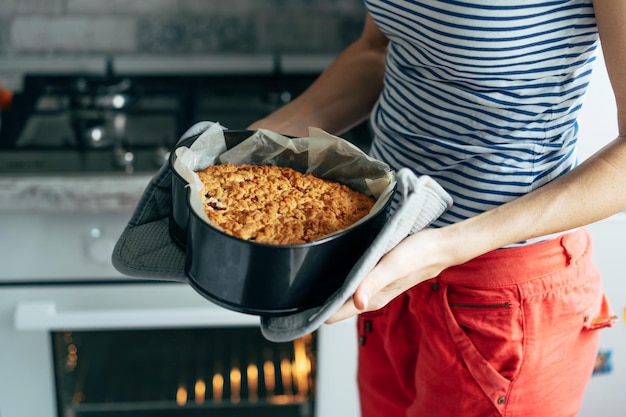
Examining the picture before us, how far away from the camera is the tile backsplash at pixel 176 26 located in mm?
1690

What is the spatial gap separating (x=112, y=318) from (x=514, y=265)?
763 mm

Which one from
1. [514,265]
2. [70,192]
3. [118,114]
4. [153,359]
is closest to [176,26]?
[118,114]

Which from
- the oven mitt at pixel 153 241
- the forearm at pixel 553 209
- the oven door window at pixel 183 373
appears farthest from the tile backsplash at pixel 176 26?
the forearm at pixel 553 209

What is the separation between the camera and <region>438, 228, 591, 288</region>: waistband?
2.87 feet

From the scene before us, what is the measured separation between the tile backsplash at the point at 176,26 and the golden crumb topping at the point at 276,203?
963mm

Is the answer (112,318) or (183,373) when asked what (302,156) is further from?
(183,373)

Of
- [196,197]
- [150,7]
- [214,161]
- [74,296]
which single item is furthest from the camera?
[150,7]

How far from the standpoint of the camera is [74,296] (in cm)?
139

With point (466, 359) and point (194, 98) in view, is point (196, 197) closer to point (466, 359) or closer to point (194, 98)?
point (466, 359)

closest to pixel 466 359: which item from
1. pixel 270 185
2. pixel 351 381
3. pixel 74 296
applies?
pixel 270 185

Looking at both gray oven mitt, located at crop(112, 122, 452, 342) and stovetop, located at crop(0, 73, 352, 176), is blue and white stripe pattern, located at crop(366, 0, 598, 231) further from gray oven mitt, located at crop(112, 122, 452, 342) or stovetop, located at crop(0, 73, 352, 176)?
stovetop, located at crop(0, 73, 352, 176)

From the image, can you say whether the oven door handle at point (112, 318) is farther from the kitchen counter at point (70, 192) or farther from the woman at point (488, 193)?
the woman at point (488, 193)

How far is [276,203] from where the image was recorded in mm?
760

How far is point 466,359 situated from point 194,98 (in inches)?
34.9
